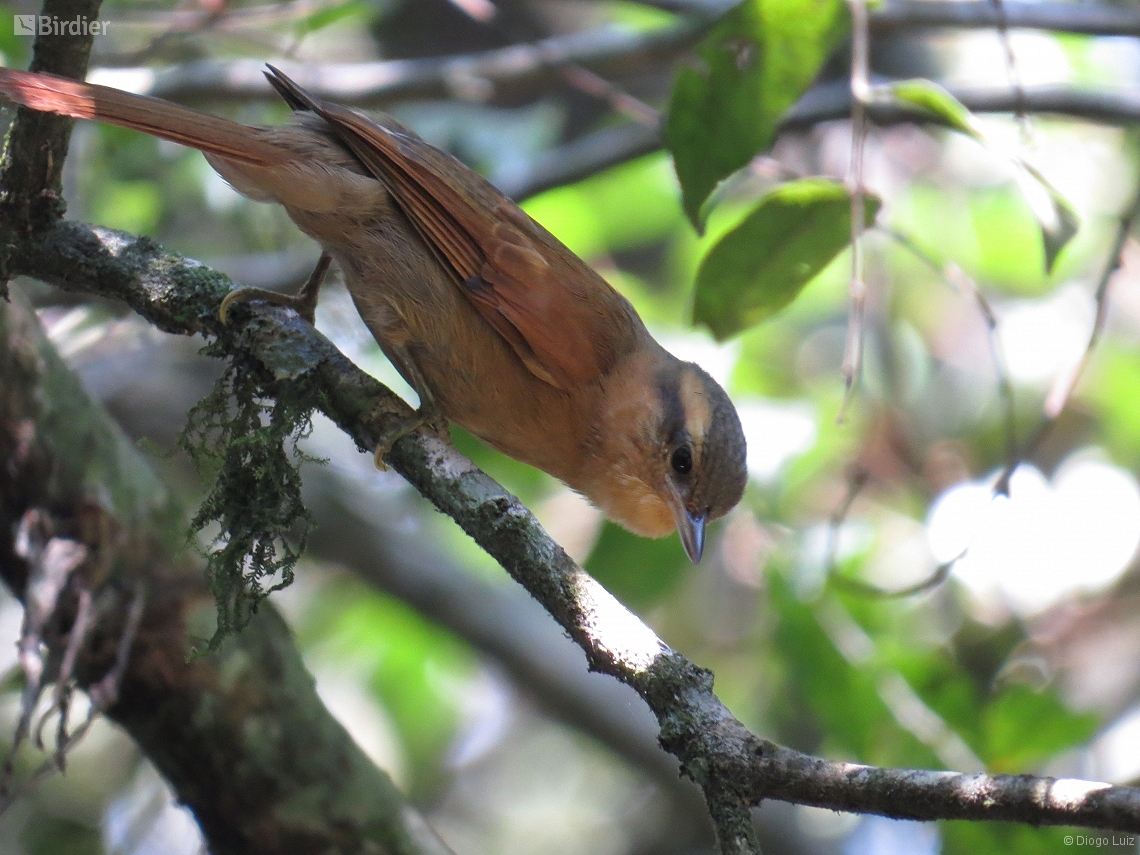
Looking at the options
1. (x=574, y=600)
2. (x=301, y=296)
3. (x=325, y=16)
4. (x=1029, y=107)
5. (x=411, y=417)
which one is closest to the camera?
(x=574, y=600)

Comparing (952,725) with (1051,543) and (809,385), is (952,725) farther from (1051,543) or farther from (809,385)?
(809,385)

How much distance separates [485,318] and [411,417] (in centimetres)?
78

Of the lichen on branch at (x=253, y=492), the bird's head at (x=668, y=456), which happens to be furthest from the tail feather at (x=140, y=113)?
the bird's head at (x=668, y=456)

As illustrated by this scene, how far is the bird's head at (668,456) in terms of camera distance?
3.51 metres

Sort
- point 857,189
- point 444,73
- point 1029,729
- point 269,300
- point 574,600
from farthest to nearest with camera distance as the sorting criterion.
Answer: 1. point 444,73
2. point 1029,729
3. point 857,189
4. point 269,300
5. point 574,600

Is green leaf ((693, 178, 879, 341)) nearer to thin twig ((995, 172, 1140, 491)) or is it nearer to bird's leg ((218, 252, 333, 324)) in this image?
thin twig ((995, 172, 1140, 491))

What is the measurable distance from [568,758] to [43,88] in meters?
6.27

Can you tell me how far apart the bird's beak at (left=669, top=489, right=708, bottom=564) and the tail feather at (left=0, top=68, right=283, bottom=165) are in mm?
1610

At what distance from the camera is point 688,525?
3479 mm

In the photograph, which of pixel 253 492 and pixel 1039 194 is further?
pixel 1039 194

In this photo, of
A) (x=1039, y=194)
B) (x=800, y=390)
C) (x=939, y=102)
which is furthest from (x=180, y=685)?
(x=800, y=390)

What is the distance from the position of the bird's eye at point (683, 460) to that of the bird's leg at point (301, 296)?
1211mm

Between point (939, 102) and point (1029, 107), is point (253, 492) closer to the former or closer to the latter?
point (939, 102)

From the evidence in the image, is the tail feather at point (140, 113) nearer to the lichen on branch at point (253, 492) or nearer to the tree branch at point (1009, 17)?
the lichen on branch at point (253, 492)
